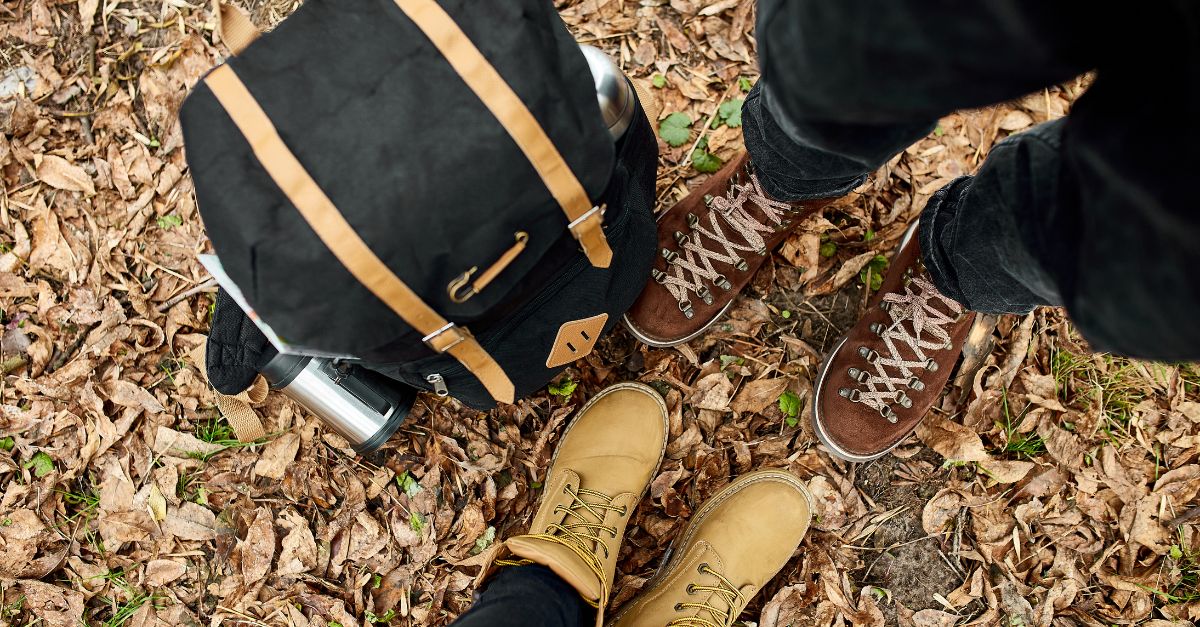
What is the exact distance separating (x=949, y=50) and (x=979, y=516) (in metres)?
1.89

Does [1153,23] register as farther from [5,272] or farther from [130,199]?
[5,272]

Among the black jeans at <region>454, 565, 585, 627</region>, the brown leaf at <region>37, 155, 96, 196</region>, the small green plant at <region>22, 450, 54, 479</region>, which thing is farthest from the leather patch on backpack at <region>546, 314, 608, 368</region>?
the brown leaf at <region>37, 155, 96, 196</region>

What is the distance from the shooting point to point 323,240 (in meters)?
Result: 1.30

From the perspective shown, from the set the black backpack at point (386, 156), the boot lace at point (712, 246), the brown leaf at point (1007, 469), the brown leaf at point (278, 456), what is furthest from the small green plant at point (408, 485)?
the brown leaf at point (1007, 469)

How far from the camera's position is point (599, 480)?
2.25 m

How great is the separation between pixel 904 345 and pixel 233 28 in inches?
82.4

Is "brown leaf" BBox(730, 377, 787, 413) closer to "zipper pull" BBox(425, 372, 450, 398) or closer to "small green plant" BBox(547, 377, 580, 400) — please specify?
"small green plant" BBox(547, 377, 580, 400)

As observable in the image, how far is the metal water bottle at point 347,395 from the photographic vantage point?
1.96 m

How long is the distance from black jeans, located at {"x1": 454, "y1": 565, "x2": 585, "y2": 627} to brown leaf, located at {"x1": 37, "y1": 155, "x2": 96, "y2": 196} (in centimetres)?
215

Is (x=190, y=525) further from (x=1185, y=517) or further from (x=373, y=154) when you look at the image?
(x=1185, y=517)

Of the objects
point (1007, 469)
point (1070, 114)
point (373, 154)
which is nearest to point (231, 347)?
point (373, 154)

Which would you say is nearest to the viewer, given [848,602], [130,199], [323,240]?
[323,240]

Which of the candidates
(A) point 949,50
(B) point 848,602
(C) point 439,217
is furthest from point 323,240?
(B) point 848,602

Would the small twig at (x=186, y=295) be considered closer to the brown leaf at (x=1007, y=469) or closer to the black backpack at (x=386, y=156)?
the black backpack at (x=386, y=156)
